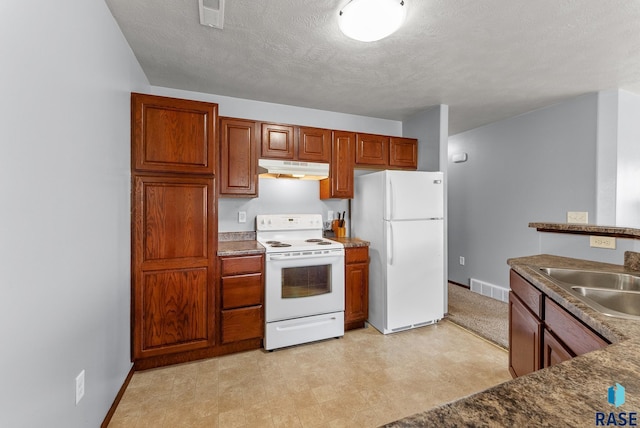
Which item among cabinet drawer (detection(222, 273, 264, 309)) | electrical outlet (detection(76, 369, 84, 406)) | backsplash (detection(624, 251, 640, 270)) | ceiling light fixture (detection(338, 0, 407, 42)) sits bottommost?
electrical outlet (detection(76, 369, 84, 406))

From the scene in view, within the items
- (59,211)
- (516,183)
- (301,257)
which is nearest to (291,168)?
(301,257)

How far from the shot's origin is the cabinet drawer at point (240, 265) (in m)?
2.44

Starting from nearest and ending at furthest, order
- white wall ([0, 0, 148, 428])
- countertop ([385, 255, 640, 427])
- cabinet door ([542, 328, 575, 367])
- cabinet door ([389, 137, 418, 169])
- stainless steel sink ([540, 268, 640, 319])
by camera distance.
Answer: countertop ([385, 255, 640, 427]) < white wall ([0, 0, 148, 428]) < cabinet door ([542, 328, 575, 367]) < stainless steel sink ([540, 268, 640, 319]) < cabinet door ([389, 137, 418, 169])

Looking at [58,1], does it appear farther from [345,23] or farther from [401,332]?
[401,332]

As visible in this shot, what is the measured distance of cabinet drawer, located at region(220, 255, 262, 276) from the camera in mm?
2438

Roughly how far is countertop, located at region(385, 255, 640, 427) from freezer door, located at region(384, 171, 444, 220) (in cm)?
209

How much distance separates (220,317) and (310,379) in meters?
0.92

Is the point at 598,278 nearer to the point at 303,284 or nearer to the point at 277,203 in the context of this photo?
the point at 303,284

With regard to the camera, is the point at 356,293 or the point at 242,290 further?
the point at 356,293

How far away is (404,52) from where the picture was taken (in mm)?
2154

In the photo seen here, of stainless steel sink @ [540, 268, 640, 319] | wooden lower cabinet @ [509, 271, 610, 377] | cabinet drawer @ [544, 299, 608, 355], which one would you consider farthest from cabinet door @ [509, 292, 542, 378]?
stainless steel sink @ [540, 268, 640, 319]

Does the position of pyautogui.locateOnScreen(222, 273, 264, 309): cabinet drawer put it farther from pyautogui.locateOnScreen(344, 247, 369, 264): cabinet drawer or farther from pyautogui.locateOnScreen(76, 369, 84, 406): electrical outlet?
pyautogui.locateOnScreen(76, 369, 84, 406): electrical outlet

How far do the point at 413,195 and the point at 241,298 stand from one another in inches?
78.9

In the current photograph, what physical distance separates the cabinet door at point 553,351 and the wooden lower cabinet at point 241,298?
204 cm
